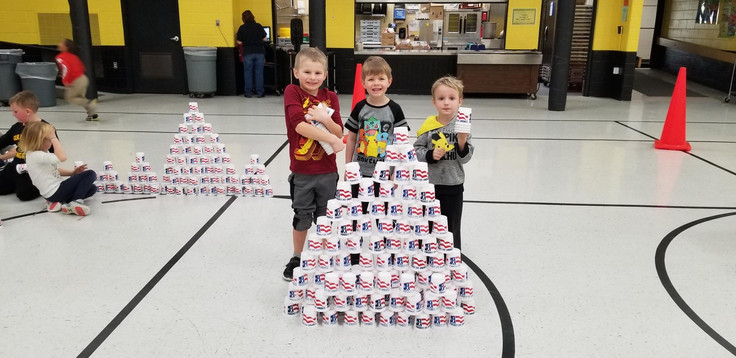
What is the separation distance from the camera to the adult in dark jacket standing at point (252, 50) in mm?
10789

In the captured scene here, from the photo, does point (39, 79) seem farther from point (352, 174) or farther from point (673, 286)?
point (673, 286)

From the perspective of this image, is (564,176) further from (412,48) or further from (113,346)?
(412,48)

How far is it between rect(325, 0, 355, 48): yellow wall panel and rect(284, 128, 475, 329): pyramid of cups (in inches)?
358

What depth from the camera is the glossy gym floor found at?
278 centimetres

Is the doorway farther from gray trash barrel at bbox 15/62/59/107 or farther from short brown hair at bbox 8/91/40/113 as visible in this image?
short brown hair at bbox 8/91/40/113

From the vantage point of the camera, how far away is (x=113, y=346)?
8.90 ft

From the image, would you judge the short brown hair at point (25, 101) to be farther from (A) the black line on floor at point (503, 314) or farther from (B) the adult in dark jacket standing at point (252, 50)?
(B) the adult in dark jacket standing at point (252, 50)

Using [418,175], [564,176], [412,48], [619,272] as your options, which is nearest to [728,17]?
[412,48]

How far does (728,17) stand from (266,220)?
42.5 feet

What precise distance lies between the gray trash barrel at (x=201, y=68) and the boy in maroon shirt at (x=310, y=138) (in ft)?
27.8

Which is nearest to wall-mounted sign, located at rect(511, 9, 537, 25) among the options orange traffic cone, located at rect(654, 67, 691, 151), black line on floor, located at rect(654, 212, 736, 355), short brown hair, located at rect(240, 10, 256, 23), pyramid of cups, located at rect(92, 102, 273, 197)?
orange traffic cone, located at rect(654, 67, 691, 151)

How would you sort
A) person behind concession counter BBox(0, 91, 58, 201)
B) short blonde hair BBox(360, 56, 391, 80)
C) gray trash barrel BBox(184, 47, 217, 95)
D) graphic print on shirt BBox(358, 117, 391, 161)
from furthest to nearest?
1. gray trash barrel BBox(184, 47, 217, 95)
2. person behind concession counter BBox(0, 91, 58, 201)
3. graphic print on shirt BBox(358, 117, 391, 161)
4. short blonde hair BBox(360, 56, 391, 80)

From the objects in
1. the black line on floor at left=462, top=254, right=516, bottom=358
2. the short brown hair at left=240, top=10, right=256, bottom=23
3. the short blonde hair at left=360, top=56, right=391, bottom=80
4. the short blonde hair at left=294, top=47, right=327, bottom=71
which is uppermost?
the short brown hair at left=240, top=10, right=256, bottom=23

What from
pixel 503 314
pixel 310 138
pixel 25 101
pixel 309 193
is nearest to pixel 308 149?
pixel 310 138
